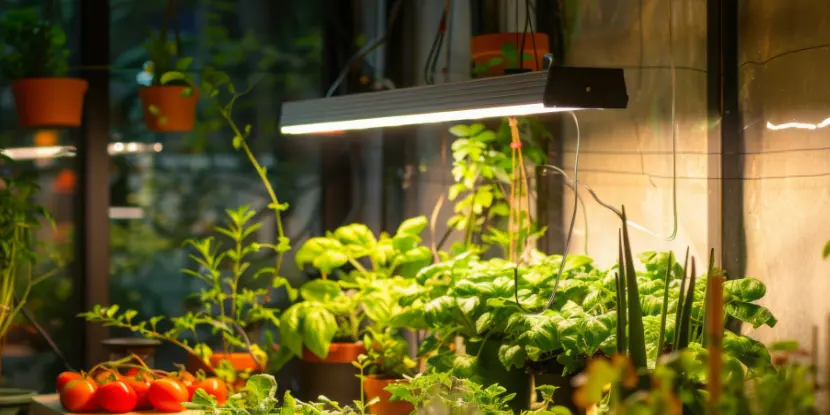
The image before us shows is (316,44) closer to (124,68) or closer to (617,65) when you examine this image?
(124,68)

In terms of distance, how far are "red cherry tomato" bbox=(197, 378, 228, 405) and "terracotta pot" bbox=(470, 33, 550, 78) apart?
107 cm

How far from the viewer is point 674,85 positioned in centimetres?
284

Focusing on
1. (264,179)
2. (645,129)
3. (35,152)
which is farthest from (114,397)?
(645,129)

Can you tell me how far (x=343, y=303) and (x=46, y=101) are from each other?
1084mm

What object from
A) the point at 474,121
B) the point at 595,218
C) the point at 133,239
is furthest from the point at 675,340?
the point at 133,239

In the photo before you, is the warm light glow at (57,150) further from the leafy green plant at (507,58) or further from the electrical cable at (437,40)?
the leafy green plant at (507,58)

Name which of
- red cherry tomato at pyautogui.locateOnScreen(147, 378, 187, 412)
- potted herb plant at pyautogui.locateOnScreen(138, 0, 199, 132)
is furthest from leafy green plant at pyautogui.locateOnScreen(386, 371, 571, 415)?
potted herb plant at pyautogui.locateOnScreen(138, 0, 199, 132)

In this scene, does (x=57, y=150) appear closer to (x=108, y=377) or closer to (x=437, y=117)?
(x=108, y=377)

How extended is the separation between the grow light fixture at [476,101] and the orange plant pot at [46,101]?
931mm

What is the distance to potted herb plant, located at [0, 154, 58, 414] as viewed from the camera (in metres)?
3.33

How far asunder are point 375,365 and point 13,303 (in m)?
1.20

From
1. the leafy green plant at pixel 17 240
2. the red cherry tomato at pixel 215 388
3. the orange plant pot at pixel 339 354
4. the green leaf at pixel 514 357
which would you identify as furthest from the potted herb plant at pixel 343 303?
the leafy green plant at pixel 17 240

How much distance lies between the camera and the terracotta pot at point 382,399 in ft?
9.15

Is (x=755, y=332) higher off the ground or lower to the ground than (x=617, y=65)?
lower
